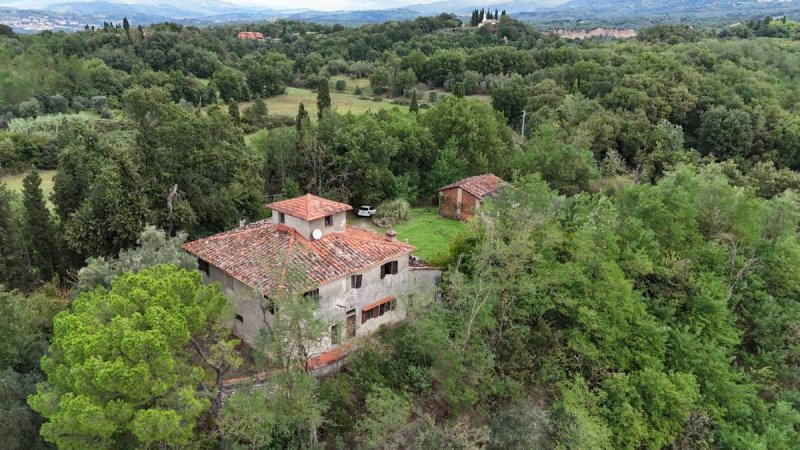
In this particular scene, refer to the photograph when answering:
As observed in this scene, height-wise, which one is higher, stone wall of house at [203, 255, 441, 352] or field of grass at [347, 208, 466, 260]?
stone wall of house at [203, 255, 441, 352]

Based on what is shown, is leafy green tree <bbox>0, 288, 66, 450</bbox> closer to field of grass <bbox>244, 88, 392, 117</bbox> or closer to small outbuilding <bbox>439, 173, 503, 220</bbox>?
small outbuilding <bbox>439, 173, 503, 220</bbox>

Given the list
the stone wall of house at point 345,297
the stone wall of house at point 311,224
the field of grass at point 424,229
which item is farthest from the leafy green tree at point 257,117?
the stone wall of house at point 345,297

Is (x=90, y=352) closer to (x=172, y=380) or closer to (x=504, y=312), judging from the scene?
(x=172, y=380)

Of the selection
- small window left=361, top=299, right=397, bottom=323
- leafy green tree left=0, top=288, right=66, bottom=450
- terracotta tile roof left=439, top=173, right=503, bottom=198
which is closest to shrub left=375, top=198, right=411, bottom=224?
terracotta tile roof left=439, top=173, right=503, bottom=198

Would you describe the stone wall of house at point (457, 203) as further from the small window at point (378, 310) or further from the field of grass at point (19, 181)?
the field of grass at point (19, 181)

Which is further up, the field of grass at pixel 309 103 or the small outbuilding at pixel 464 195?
the field of grass at pixel 309 103

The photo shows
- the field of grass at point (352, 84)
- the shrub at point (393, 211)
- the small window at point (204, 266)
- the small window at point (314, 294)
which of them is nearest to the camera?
the small window at point (314, 294)
